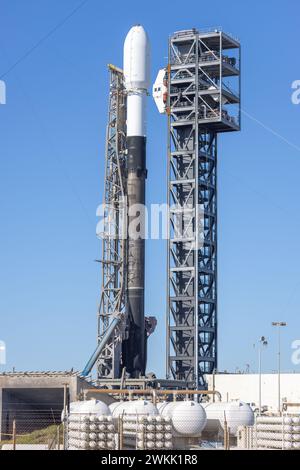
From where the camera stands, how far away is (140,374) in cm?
9250

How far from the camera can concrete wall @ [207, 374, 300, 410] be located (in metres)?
86.4

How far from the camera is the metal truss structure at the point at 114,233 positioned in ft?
300

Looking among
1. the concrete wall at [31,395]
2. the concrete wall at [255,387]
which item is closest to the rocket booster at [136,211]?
the concrete wall at [255,387]

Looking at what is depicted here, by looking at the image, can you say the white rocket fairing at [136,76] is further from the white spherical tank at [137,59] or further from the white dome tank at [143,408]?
the white dome tank at [143,408]

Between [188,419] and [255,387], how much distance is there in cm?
4051

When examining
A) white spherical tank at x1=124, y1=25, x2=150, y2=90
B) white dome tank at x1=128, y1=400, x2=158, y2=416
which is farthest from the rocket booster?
white dome tank at x1=128, y1=400, x2=158, y2=416

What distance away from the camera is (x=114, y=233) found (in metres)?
93.1

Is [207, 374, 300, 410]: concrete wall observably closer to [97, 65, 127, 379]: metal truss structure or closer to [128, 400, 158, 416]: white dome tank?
[97, 65, 127, 379]: metal truss structure

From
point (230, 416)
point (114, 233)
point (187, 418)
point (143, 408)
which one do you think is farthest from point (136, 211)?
point (187, 418)

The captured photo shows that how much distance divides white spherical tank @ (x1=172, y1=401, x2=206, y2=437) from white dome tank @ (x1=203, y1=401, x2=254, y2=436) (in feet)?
6.78

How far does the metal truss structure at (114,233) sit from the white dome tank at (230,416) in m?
34.1
